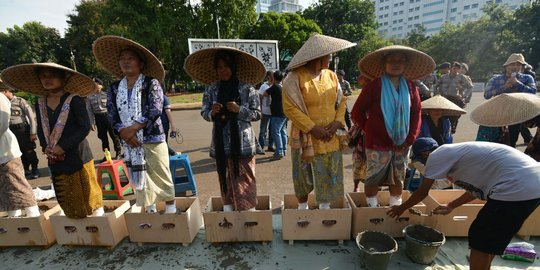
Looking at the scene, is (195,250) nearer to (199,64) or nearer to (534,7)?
(199,64)

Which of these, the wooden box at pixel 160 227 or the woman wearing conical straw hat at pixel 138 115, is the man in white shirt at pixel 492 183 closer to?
the wooden box at pixel 160 227

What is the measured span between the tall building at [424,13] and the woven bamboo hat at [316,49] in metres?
77.1

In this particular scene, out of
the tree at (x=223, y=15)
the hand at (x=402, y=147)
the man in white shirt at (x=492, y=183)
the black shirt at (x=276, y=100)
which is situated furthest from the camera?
the tree at (x=223, y=15)

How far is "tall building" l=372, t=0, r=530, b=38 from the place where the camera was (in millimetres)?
71375

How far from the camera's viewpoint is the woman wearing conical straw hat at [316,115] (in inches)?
95.3

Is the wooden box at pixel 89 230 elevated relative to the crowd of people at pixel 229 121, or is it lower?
lower

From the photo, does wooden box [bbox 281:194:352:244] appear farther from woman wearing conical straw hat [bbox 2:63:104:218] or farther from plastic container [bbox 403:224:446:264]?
woman wearing conical straw hat [bbox 2:63:104:218]

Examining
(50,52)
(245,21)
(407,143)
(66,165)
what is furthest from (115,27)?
(407,143)

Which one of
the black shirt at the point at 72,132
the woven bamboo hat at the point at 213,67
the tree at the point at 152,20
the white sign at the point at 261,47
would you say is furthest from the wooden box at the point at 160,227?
the tree at the point at 152,20

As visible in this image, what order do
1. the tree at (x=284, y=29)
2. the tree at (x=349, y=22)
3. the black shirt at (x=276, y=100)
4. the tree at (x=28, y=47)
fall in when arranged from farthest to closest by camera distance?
1. the tree at (x=349, y=22)
2. the tree at (x=28, y=47)
3. the tree at (x=284, y=29)
4. the black shirt at (x=276, y=100)

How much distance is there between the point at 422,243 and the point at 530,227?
1.26 metres

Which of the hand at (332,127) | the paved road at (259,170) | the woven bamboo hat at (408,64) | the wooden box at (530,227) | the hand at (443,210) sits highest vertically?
the woven bamboo hat at (408,64)

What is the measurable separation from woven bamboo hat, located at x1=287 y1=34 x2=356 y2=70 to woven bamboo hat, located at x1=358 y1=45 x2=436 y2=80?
0.39m

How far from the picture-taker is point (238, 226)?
2637 millimetres
